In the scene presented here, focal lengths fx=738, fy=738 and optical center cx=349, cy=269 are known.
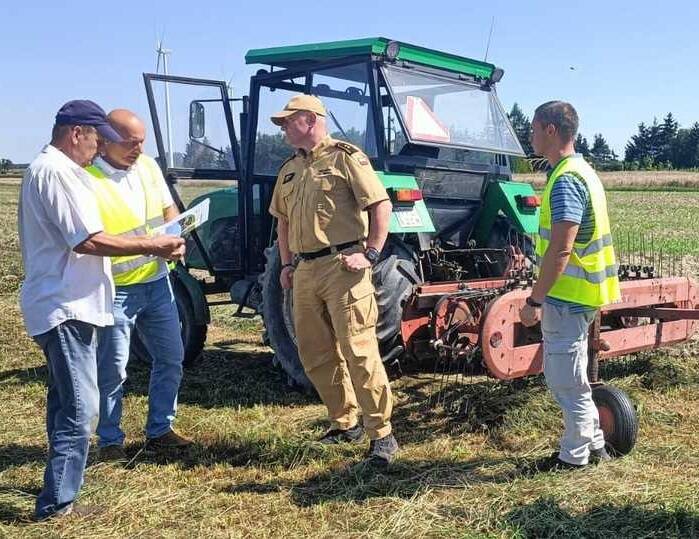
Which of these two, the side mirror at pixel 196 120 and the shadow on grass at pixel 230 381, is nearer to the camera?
the shadow on grass at pixel 230 381

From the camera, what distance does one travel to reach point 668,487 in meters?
3.28

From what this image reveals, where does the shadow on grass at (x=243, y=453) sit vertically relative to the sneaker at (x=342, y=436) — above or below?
below

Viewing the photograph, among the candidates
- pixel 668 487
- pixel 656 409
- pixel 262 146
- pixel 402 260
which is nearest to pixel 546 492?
pixel 668 487

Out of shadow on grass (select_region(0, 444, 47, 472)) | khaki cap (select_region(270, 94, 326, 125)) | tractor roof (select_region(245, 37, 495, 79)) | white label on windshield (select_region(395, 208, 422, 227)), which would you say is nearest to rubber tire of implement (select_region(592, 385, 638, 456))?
white label on windshield (select_region(395, 208, 422, 227))

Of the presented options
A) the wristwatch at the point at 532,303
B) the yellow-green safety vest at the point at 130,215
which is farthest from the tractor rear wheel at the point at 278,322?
the wristwatch at the point at 532,303

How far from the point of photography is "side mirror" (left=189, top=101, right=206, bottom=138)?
562 cm

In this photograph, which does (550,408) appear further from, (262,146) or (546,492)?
(262,146)

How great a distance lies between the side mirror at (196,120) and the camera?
562 cm

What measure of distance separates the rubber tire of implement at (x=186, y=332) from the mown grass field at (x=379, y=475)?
41 centimetres

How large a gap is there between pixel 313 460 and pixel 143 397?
5.62 feet

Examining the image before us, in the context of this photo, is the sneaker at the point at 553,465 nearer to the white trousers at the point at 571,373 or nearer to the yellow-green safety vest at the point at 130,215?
the white trousers at the point at 571,373

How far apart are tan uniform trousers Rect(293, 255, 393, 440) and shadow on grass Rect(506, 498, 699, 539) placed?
92 centimetres

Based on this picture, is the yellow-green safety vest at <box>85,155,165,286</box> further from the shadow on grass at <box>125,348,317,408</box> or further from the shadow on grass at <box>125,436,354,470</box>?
the shadow on grass at <box>125,348,317,408</box>

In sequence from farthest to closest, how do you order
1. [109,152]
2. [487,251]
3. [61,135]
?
[487,251] < [109,152] < [61,135]
